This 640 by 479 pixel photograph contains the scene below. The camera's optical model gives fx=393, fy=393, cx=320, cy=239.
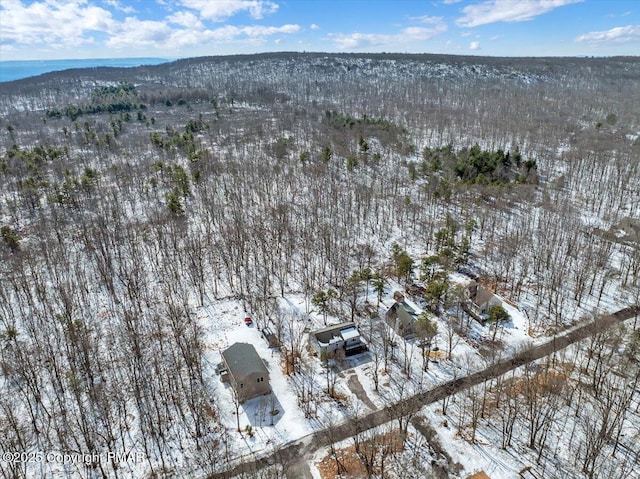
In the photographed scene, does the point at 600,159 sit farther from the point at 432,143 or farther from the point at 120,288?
the point at 120,288

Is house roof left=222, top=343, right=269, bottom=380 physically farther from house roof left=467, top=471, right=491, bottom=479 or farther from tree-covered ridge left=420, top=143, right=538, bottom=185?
tree-covered ridge left=420, top=143, right=538, bottom=185

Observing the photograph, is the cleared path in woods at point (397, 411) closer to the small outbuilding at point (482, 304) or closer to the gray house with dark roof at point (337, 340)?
the small outbuilding at point (482, 304)

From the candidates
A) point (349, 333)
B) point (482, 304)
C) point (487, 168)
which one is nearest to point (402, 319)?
point (349, 333)

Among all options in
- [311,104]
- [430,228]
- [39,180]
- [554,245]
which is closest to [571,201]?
[554,245]

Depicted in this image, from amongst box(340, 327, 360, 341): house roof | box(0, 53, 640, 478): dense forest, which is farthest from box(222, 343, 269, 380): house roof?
box(340, 327, 360, 341): house roof

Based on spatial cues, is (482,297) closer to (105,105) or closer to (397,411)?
(397,411)

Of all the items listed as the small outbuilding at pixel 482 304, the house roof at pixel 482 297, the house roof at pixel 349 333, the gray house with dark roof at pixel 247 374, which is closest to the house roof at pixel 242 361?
the gray house with dark roof at pixel 247 374
